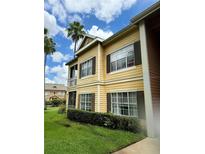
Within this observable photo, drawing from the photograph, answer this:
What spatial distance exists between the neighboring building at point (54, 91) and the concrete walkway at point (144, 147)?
0.96 metres

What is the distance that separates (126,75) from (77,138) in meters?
1.03

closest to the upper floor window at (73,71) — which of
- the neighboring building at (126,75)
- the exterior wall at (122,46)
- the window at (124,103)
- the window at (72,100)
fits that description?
the neighboring building at (126,75)

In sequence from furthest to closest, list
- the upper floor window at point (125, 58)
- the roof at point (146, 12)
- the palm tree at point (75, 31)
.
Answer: the upper floor window at point (125, 58) < the roof at point (146, 12) < the palm tree at point (75, 31)

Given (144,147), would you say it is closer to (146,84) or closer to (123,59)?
(146,84)

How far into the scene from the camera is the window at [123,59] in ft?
7.12

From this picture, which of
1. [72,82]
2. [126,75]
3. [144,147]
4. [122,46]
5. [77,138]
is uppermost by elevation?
[122,46]

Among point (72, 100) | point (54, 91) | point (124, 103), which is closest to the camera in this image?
point (54, 91)

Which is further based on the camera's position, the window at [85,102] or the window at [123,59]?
the window at [123,59]

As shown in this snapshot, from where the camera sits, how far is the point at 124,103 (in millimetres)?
2109

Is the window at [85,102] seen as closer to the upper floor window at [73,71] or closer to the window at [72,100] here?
the window at [72,100]

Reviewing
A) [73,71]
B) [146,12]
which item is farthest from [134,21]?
[73,71]

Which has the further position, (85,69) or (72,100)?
(85,69)
